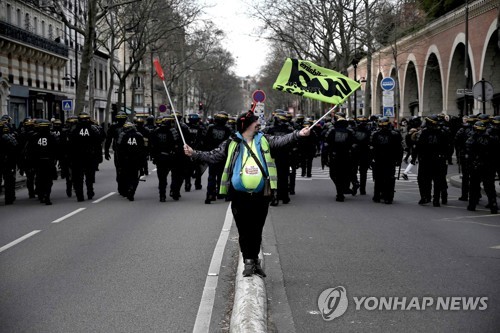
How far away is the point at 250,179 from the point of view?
711cm

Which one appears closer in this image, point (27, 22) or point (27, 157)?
point (27, 157)

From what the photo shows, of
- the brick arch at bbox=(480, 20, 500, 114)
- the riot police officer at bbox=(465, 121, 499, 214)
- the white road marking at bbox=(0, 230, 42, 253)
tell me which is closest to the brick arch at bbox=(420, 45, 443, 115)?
the brick arch at bbox=(480, 20, 500, 114)

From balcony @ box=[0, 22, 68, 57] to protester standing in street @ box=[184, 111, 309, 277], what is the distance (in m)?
36.3

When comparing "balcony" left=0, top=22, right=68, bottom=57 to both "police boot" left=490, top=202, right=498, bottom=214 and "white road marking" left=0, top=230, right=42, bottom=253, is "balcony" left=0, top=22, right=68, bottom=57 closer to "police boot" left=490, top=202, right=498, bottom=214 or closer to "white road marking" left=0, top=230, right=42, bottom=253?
"white road marking" left=0, top=230, right=42, bottom=253

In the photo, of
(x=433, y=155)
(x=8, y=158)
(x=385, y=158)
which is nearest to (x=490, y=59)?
(x=385, y=158)

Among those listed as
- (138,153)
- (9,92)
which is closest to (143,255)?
(138,153)

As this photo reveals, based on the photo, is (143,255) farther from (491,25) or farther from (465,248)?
(491,25)

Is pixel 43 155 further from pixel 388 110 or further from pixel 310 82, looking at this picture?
pixel 388 110

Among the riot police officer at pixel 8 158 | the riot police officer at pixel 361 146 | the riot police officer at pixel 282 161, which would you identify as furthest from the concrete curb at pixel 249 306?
the riot police officer at pixel 8 158

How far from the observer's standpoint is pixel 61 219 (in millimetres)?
13102

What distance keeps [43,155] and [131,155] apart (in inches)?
73.2

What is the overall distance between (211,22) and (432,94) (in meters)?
19.8

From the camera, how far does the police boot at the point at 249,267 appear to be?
23.4ft

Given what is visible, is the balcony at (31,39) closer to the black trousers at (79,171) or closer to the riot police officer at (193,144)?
the riot police officer at (193,144)
